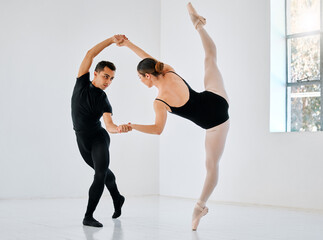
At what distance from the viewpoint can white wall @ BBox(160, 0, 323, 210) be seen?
488 centimetres

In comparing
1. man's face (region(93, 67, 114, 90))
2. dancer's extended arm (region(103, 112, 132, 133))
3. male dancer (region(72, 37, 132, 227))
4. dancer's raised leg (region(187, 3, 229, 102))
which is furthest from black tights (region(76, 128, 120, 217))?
dancer's raised leg (region(187, 3, 229, 102))

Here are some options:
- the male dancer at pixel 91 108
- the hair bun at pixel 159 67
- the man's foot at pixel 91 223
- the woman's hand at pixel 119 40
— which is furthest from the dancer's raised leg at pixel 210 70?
the man's foot at pixel 91 223

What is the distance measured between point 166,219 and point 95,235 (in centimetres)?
103

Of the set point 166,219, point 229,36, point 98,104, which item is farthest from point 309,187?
point 98,104

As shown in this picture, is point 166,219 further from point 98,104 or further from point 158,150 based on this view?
point 158,150

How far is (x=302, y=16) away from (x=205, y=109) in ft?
9.08

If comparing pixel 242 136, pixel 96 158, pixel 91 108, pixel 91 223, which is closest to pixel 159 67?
pixel 91 108

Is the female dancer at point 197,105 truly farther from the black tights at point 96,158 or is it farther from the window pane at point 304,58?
the window pane at point 304,58

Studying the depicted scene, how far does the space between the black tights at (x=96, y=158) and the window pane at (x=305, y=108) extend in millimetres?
2558

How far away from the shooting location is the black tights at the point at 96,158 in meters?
3.46

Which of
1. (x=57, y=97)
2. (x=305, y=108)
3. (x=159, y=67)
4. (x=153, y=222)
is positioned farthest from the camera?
(x=57, y=97)

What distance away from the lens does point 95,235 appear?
9.95 ft

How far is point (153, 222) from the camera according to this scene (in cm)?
374

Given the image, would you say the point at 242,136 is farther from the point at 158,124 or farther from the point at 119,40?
the point at 158,124
